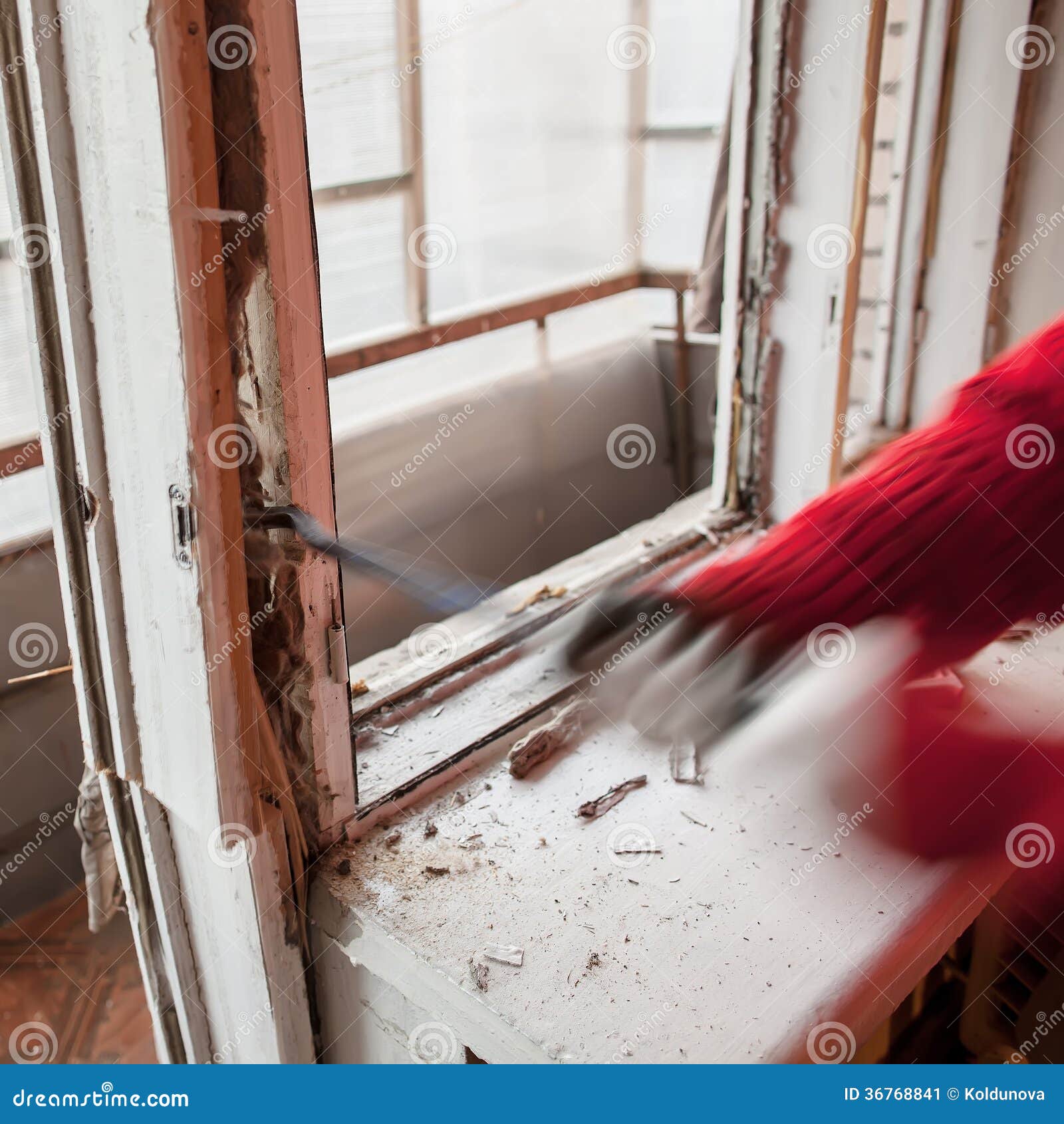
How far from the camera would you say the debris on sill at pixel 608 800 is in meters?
1.04

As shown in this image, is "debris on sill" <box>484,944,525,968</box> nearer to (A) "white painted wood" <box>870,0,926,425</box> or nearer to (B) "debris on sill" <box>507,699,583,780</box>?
(B) "debris on sill" <box>507,699,583,780</box>

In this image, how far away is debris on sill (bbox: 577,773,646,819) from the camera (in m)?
1.04

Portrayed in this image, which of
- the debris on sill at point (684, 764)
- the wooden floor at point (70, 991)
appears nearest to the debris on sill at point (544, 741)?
the debris on sill at point (684, 764)

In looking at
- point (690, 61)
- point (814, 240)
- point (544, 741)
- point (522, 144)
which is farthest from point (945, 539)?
point (690, 61)

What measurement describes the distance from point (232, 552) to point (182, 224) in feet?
0.86

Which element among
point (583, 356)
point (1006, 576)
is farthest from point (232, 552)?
point (583, 356)

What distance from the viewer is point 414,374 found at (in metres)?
3.21

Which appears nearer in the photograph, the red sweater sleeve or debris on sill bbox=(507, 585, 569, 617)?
the red sweater sleeve

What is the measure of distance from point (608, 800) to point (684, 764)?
11 centimetres

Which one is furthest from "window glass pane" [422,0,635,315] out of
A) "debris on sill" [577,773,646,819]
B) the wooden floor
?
"debris on sill" [577,773,646,819]

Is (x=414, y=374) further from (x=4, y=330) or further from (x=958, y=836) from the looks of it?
(x=958, y=836)

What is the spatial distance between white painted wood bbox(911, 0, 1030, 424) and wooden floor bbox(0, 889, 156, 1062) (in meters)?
1.80

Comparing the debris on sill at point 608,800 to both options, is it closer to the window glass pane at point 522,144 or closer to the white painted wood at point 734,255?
the white painted wood at point 734,255

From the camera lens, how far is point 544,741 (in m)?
1.12
